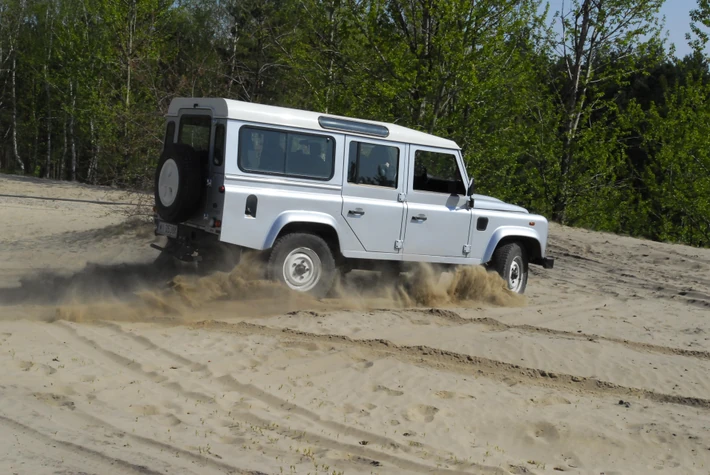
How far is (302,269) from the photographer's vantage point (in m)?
9.19

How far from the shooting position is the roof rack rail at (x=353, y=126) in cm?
920

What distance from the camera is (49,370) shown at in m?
6.16

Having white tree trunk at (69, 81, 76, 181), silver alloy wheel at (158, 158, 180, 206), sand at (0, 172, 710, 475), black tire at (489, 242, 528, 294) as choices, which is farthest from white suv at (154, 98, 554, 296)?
white tree trunk at (69, 81, 76, 181)

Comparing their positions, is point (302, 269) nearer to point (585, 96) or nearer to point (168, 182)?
point (168, 182)

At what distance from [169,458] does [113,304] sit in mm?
4210

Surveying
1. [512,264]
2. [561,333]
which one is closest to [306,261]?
[561,333]

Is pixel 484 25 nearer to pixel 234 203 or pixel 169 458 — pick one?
pixel 234 203

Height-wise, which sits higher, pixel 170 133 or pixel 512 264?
pixel 170 133

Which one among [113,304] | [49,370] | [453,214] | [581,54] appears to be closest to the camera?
[49,370]

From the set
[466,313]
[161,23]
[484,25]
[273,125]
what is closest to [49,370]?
[273,125]

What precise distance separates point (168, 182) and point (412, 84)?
28.9ft

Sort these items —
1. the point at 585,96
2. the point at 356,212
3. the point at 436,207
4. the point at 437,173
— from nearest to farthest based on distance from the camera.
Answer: the point at 356,212 < the point at 436,207 < the point at 437,173 < the point at 585,96

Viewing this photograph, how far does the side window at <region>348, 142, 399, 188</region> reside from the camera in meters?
9.46

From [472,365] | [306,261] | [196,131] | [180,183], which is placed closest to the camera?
[472,365]
